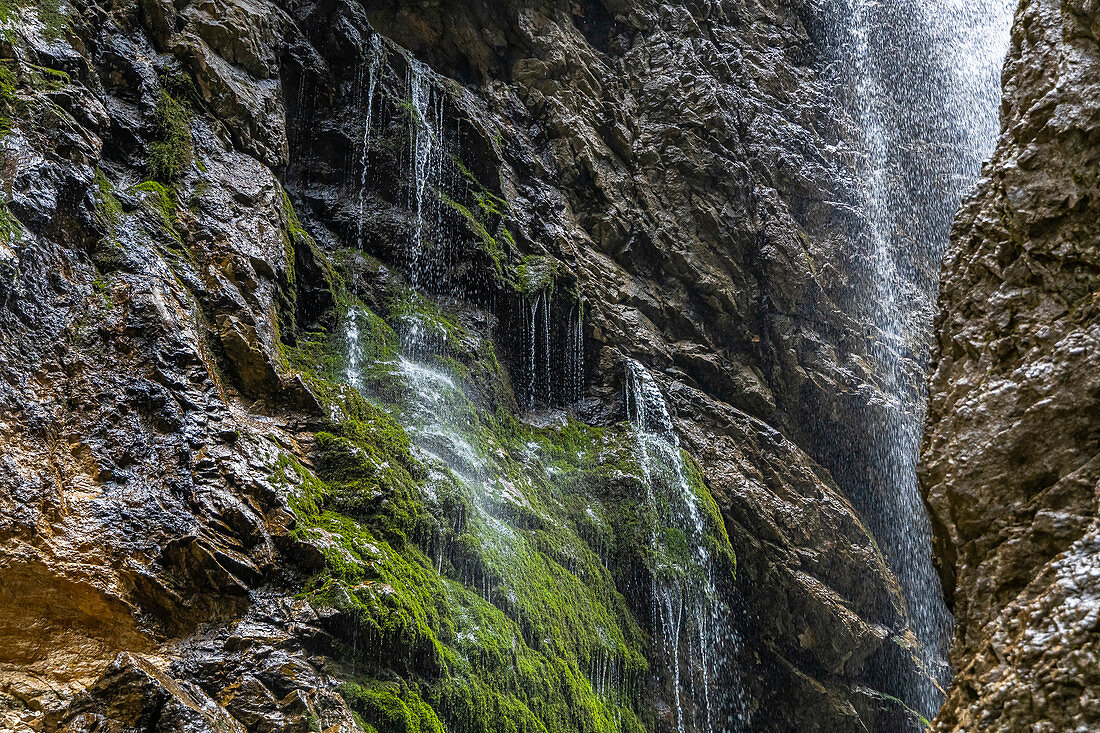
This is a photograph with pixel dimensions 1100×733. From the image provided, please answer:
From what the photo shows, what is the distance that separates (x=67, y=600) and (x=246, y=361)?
363cm

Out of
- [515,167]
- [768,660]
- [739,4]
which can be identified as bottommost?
[768,660]

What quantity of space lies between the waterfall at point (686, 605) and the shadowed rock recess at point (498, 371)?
72mm

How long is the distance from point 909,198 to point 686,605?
47.9 ft

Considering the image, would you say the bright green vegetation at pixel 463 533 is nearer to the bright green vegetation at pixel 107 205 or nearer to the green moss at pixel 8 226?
the bright green vegetation at pixel 107 205

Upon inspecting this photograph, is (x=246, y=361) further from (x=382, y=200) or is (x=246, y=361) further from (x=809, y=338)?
(x=809, y=338)

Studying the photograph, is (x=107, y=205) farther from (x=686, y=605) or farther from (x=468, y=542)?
(x=686, y=605)

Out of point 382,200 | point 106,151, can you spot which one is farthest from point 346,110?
point 106,151

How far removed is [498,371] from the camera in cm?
1398

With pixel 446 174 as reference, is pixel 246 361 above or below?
below

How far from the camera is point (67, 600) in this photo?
5.80 meters

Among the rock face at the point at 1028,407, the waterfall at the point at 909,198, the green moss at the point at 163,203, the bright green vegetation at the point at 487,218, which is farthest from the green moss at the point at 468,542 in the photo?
the waterfall at the point at 909,198

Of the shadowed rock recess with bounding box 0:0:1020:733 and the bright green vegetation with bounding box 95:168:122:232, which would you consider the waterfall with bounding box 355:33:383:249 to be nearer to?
the shadowed rock recess with bounding box 0:0:1020:733

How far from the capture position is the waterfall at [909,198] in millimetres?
17453

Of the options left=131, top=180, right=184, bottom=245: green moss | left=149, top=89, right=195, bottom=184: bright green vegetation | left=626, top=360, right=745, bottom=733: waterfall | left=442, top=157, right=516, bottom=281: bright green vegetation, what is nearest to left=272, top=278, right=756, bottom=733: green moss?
left=626, top=360, right=745, bottom=733: waterfall
